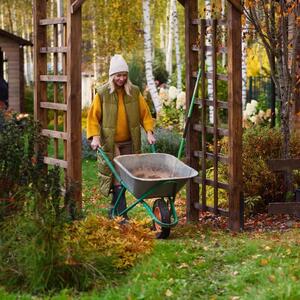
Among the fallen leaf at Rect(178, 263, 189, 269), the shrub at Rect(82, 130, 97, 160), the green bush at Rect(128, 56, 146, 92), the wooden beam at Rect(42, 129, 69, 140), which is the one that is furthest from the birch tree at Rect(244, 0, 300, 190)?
the green bush at Rect(128, 56, 146, 92)

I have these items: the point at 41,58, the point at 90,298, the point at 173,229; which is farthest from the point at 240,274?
the point at 41,58

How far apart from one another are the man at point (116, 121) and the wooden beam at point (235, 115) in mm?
900

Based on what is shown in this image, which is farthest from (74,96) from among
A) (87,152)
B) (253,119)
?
(87,152)

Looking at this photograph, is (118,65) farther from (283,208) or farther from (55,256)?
(55,256)

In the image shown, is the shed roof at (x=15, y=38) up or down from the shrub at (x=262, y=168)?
up

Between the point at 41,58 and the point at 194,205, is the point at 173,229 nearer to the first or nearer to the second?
the point at 194,205

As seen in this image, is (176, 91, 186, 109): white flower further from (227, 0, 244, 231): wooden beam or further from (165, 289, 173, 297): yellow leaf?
(165, 289, 173, 297): yellow leaf

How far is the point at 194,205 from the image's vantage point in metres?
10.3

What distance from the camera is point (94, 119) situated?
965cm

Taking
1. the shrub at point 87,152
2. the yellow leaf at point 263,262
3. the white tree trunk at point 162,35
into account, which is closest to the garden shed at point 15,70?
the shrub at point 87,152

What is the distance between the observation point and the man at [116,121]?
9.64 m

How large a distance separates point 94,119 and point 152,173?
85 cm

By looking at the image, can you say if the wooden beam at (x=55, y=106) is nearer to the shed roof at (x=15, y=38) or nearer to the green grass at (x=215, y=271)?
the green grass at (x=215, y=271)

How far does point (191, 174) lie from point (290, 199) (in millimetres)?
1994
